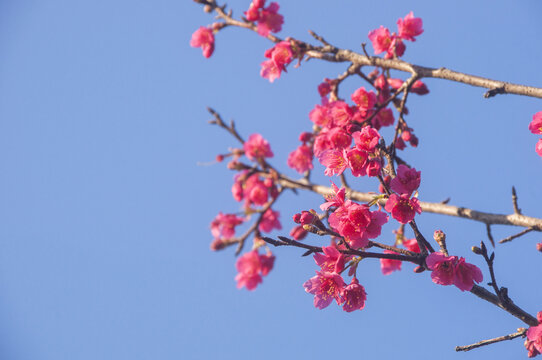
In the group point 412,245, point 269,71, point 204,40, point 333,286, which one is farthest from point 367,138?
point 204,40

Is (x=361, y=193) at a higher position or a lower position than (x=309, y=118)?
lower

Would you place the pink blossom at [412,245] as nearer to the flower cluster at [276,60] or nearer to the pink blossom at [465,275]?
the pink blossom at [465,275]

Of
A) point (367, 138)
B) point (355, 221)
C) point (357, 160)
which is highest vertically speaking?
point (367, 138)

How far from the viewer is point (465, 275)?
92.0 inches

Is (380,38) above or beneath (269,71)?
above

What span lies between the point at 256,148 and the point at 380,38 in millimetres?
1504

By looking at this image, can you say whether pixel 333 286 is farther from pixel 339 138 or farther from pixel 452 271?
pixel 339 138

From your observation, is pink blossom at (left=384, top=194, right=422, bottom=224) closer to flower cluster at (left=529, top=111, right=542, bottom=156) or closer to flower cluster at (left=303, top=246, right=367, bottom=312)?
flower cluster at (left=303, top=246, right=367, bottom=312)

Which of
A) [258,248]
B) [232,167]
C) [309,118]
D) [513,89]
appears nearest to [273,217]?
[258,248]

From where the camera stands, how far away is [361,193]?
3963mm

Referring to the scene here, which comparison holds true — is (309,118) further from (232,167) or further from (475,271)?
(475,271)

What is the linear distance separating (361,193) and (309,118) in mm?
857

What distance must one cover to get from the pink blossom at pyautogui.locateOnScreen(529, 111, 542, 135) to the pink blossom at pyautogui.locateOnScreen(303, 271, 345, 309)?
60.1 inches

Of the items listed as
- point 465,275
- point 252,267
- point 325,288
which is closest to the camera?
point 465,275
